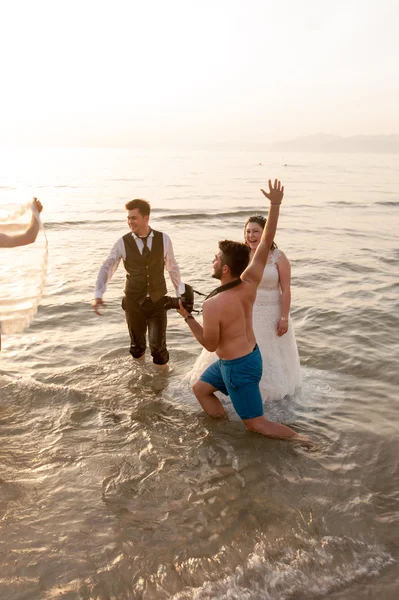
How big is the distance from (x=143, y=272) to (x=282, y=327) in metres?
1.89

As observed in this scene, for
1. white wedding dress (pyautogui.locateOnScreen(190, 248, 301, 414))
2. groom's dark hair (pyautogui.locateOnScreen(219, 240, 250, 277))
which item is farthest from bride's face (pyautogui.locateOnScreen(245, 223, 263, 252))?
groom's dark hair (pyautogui.locateOnScreen(219, 240, 250, 277))

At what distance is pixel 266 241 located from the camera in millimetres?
4863

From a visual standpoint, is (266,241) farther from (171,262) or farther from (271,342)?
(171,262)

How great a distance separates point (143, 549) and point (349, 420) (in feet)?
9.95

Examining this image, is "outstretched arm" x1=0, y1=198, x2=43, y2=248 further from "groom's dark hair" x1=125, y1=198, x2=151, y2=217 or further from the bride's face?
the bride's face

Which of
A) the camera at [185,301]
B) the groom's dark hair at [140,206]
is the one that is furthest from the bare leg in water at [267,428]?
the groom's dark hair at [140,206]

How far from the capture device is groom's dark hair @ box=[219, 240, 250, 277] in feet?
15.0

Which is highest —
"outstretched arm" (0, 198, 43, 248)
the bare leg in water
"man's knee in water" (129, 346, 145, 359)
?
"outstretched arm" (0, 198, 43, 248)

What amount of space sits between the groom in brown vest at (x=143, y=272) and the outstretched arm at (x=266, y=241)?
2114 millimetres

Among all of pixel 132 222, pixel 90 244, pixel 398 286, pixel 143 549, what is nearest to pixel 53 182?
pixel 90 244

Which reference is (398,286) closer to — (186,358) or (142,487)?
(186,358)

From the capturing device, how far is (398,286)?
39.6 ft

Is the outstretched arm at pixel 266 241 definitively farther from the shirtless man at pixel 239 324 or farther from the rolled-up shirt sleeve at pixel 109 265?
the rolled-up shirt sleeve at pixel 109 265

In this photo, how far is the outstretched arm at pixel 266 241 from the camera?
189 inches
